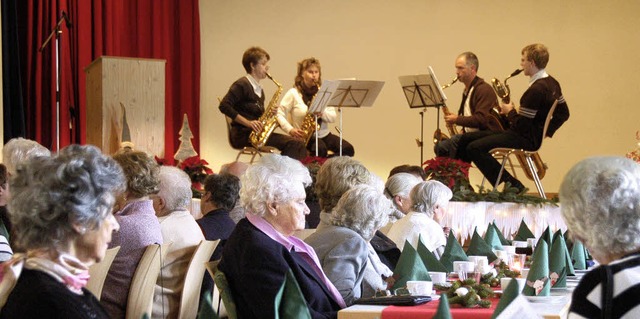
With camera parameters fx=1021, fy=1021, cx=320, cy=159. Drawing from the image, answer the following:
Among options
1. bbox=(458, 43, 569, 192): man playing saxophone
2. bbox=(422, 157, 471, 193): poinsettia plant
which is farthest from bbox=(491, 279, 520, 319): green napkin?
bbox=(458, 43, 569, 192): man playing saxophone

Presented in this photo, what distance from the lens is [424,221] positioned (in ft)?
15.7

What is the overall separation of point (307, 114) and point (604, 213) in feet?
22.6

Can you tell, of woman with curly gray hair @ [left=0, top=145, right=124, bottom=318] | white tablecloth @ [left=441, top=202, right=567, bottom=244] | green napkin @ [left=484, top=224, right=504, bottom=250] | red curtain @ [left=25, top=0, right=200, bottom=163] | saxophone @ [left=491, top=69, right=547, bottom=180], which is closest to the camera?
woman with curly gray hair @ [left=0, top=145, right=124, bottom=318]

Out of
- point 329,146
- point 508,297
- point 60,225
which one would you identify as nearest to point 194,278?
point 508,297

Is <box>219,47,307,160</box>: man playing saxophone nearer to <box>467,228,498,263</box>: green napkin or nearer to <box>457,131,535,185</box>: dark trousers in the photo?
<box>457,131,535,185</box>: dark trousers

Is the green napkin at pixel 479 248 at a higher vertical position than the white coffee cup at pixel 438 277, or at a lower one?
lower

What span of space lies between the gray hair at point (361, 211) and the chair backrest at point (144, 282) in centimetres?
65

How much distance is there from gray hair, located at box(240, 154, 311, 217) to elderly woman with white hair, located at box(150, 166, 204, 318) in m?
0.61

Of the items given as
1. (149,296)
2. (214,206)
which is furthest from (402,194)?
(149,296)

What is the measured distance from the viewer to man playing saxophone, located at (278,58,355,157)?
8.88 m

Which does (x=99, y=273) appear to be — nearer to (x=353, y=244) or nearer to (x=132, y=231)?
(x=132, y=231)

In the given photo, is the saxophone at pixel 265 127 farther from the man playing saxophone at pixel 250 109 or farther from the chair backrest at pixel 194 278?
the chair backrest at pixel 194 278

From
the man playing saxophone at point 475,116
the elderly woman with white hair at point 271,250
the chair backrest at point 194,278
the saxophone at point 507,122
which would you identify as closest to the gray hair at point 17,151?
the chair backrest at point 194,278

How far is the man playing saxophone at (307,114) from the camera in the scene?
349 inches
